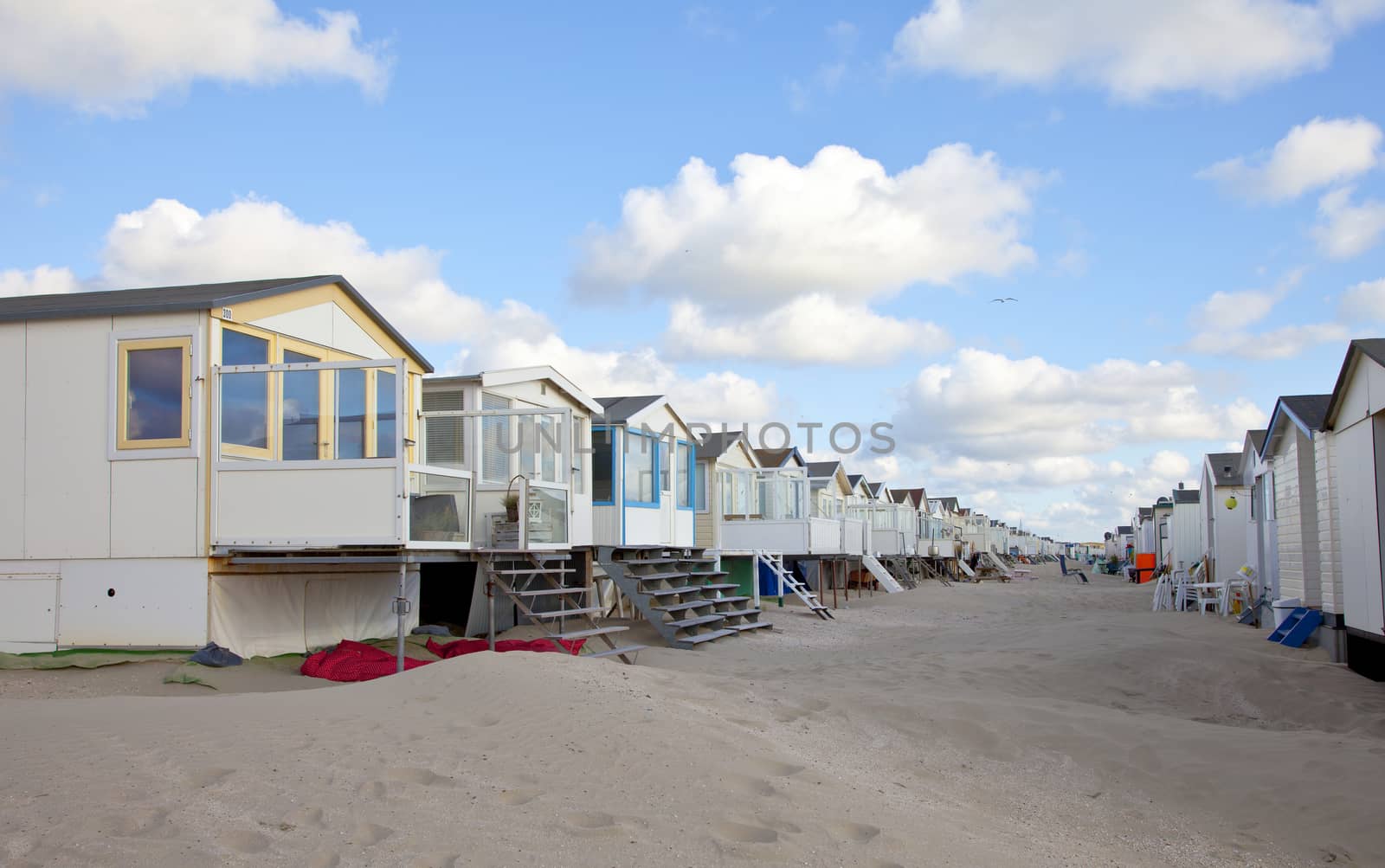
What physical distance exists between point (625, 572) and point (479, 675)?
7905 mm

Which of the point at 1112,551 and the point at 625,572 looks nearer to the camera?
the point at 625,572

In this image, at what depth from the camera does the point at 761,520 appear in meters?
24.2

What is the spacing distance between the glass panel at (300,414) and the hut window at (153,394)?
93cm

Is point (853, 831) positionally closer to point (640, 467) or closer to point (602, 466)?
point (602, 466)

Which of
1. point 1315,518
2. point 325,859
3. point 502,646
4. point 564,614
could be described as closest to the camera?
point 325,859

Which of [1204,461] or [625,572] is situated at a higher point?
[1204,461]

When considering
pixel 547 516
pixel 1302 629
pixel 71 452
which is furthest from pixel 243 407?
pixel 1302 629

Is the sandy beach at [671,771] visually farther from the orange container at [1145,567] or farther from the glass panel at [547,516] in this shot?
the orange container at [1145,567]

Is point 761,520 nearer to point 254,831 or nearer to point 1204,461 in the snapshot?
point 1204,461

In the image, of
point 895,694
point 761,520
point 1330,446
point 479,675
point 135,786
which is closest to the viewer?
point 135,786

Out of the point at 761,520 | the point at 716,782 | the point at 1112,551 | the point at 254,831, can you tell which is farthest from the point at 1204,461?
the point at 1112,551

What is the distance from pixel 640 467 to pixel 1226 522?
1728cm

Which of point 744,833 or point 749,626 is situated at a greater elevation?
point 744,833

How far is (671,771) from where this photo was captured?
18.3 feet
